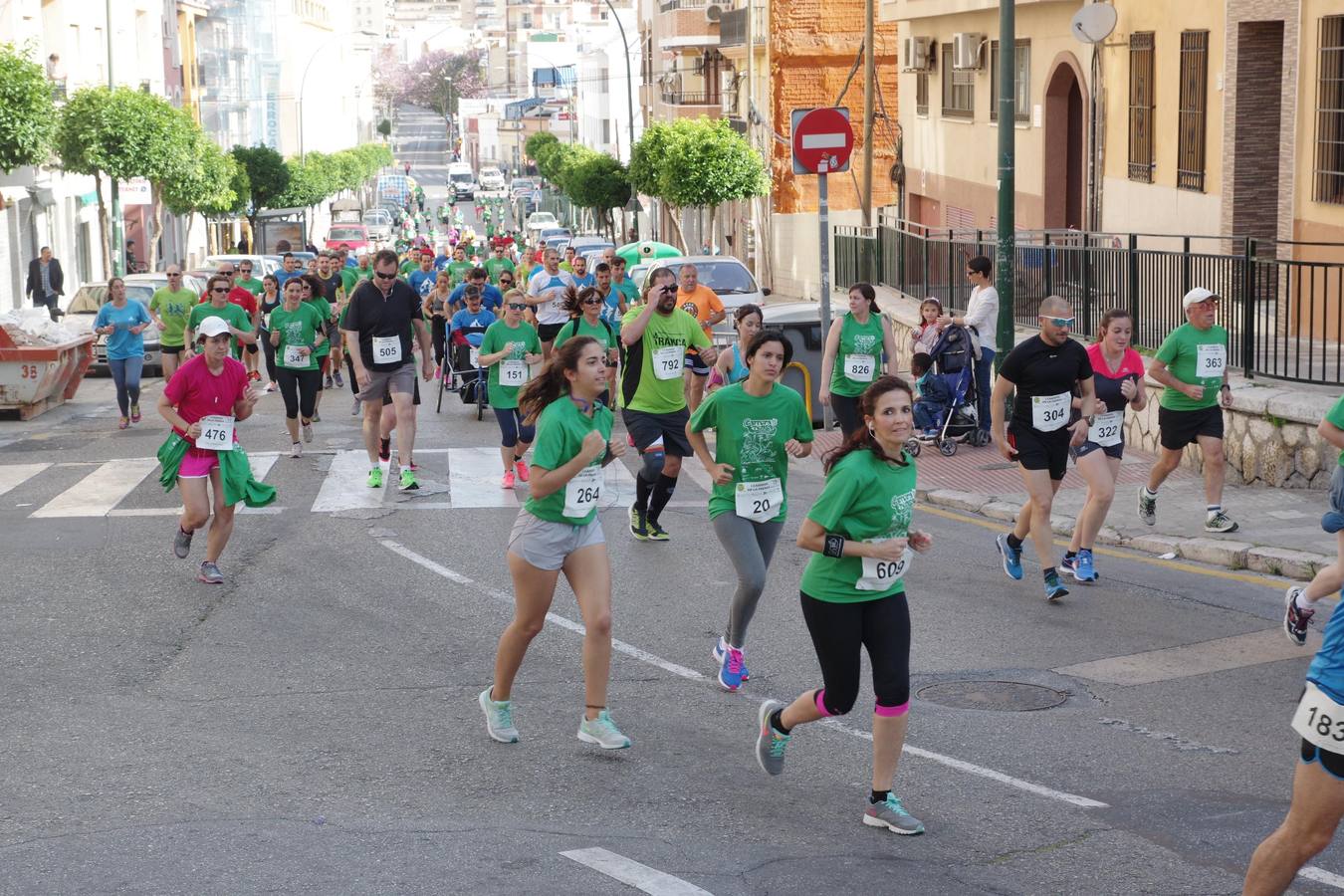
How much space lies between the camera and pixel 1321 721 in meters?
4.81

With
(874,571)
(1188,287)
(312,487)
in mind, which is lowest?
(312,487)

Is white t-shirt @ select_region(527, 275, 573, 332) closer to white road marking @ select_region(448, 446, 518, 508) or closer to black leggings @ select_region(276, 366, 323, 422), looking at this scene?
white road marking @ select_region(448, 446, 518, 508)

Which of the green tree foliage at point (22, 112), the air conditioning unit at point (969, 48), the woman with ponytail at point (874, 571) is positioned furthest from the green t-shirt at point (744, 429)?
the green tree foliage at point (22, 112)

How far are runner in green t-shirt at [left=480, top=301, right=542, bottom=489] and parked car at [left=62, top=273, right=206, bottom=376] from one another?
1143 centimetres

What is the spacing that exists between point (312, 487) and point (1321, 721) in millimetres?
11872

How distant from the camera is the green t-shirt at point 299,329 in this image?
58.0 ft

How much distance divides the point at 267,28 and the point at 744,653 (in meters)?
92.3

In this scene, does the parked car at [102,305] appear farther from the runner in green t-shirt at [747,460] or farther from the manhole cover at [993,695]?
the manhole cover at [993,695]

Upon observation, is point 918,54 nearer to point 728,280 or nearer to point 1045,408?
point 728,280

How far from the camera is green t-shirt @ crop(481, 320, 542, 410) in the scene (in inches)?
592

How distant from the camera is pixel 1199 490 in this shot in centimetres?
1419

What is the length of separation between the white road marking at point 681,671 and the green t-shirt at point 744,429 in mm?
956

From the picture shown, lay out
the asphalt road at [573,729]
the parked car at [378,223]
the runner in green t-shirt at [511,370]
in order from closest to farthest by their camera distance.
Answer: the asphalt road at [573,729] → the runner in green t-shirt at [511,370] → the parked car at [378,223]

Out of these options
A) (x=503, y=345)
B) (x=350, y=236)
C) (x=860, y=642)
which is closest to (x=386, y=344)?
(x=503, y=345)
